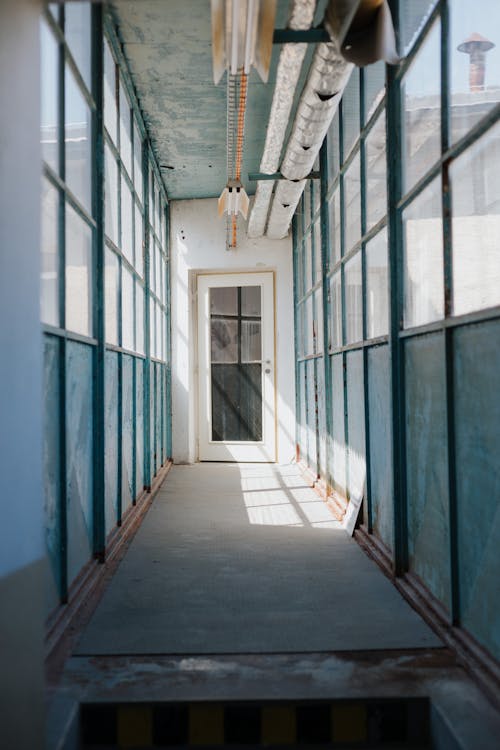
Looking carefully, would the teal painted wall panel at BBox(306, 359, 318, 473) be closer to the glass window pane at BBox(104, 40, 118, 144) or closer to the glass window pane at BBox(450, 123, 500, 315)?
the glass window pane at BBox(104, 40, 118, 144)

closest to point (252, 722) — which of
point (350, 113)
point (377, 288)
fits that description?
point (377, 288)

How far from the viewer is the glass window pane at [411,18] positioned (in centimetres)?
269

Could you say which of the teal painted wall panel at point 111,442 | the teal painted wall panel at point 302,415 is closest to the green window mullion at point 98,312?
the teal painted wall panel at point 111,442

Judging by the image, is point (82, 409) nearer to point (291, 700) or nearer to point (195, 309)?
point (291, 700)

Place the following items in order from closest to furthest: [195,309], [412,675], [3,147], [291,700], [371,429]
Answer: [3,147] → [291,700] → [412,675] → [371,429] → [195,309]

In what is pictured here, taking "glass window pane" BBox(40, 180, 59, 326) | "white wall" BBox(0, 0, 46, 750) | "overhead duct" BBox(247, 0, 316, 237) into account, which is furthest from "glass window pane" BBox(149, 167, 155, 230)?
"white wall" BBox(0, 0, 46, 750)

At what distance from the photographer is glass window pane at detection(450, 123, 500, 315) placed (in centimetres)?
212

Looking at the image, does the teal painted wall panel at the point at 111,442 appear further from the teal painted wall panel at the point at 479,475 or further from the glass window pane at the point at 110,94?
the teal painted wall panel at the point at 479,475

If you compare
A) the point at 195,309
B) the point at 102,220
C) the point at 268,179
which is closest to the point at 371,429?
the point at 102,220

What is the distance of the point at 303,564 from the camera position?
3.51 metres

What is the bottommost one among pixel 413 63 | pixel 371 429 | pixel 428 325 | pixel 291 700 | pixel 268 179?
pixel 291 700

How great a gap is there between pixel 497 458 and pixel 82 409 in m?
1.88

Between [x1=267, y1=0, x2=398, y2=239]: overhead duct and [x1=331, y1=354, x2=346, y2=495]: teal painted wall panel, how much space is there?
1.47 metres

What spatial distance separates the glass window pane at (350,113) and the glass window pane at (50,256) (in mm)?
2235
